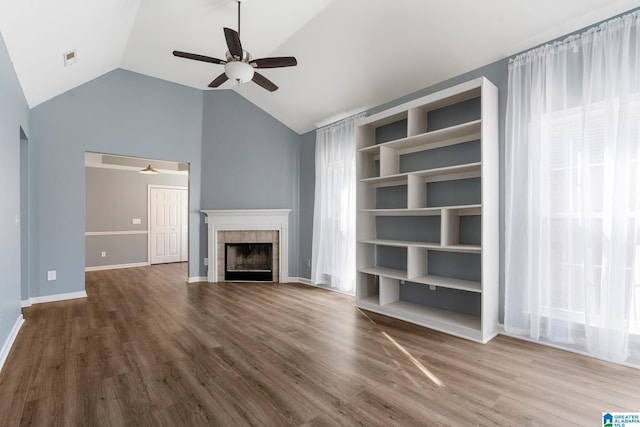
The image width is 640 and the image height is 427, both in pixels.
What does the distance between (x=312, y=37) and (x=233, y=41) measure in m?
1.34

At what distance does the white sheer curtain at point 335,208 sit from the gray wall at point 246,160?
77 centimetres

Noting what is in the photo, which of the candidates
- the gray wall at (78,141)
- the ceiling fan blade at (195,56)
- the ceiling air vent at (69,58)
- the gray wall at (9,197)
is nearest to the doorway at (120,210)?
the gray wall at (78,141)

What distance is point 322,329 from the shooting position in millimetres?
3146

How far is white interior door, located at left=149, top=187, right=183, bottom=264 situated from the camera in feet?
24.7

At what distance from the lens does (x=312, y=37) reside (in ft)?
12.1

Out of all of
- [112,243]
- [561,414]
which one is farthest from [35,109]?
[561,414]

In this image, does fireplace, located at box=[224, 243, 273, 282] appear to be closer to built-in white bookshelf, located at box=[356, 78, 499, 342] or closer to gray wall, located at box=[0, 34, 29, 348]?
built-in white bookshelf, located at box=[356, 78, 499, 342]

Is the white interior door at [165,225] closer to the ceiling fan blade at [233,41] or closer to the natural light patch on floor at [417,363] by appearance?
the ceiling fan blade at [233,41]

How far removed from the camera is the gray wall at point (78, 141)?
4105 mm

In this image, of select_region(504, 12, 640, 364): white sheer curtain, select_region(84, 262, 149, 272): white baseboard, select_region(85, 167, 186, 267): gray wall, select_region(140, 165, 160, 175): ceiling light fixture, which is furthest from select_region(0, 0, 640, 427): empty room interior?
select_region(140, 165, 160, 175): ceiling light fixture

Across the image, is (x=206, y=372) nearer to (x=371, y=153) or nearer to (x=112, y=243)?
(x=371, y=153)

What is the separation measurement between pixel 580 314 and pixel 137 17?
543 cm

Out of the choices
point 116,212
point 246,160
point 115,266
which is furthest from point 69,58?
point 115,266

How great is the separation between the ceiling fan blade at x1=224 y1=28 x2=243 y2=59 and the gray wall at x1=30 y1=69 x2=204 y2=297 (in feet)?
9.46
